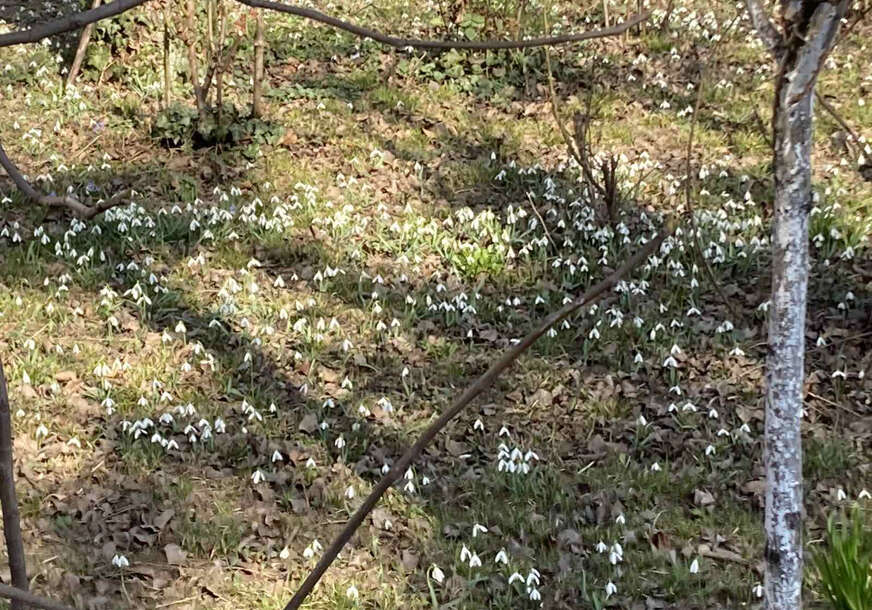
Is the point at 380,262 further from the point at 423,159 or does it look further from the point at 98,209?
the point at 98,209

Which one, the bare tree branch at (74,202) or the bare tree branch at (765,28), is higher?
the bare tree branch at (765,28)

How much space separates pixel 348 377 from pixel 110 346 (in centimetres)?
150

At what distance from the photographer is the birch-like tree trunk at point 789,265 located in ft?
7.68

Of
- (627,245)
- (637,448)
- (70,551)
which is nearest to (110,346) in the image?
(70,551)

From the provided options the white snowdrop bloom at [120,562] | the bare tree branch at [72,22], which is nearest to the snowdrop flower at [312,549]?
the white snowdrop bloom at [120,562]

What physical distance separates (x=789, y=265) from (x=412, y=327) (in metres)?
3.47

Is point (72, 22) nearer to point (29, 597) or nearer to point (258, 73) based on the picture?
point (29, 597)

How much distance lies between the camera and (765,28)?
250 cm

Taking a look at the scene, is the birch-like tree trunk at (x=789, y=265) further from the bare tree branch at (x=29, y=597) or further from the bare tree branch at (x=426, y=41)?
the bare tree branch at (x=29, y=597)

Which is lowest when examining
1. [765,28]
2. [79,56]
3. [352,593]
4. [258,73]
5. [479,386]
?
[352,593]

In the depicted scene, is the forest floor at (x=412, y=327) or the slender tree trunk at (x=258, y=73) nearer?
the forest floor at (x=412, y=327)

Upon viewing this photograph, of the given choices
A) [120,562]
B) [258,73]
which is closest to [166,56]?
[258,73]

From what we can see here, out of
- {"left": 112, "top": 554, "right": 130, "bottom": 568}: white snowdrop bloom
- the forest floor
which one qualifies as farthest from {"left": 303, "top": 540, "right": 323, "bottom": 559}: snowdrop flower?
{"left": 112, "top": 554, "right": 130, "bottom": 568}: white snowdrop bloom

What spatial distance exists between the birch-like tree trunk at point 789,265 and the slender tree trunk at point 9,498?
2.14m
